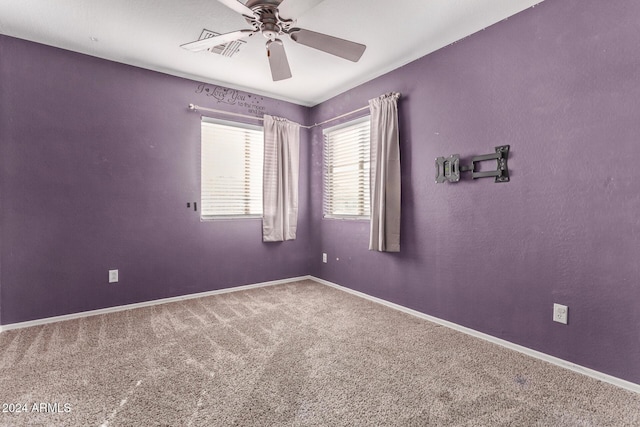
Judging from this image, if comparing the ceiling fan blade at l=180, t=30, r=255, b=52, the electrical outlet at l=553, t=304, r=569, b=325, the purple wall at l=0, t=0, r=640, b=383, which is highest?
the ceiling fan blade at l=180, t=30, r=255, b=52

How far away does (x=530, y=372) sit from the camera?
78.0 inches

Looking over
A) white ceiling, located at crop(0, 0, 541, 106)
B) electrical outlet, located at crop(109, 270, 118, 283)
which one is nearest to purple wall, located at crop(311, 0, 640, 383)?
white ceiling, located at crop(0, 0, 541, 106)

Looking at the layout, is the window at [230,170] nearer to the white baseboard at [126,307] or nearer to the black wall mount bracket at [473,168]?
the white baseboard at [126,307]

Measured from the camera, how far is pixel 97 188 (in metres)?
2.97

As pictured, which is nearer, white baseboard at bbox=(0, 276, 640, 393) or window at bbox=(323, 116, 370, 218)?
white baseboard at bbox=(0, 276, 640, 393)

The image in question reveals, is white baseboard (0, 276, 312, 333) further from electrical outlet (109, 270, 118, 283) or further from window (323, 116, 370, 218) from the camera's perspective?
window (323, 116, 370, 218)

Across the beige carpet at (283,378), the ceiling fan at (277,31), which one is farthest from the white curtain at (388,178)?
the ceiling fan at (277,31)

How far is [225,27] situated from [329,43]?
896 millimetres

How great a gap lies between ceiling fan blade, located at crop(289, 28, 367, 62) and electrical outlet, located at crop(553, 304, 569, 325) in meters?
2.08

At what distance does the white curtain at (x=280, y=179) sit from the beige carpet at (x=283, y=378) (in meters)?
1.40

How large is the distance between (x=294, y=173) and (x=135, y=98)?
6.10 ft

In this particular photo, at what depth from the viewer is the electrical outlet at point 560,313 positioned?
2.05m

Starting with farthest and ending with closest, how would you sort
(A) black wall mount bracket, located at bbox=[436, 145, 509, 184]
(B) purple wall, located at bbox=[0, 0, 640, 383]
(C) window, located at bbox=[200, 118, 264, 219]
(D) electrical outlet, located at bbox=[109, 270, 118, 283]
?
1. (C) window, located at bbox=[200, 118, 264, 219]
2. (D) electrical outlet, located at bbox=[109, 270, 118, 283]
3. (A) black wall mount bracket, located at bbox=[436, 145, 509, 184]
4. (B) purple wall, located at bbox=[0, 0, 640, 383]

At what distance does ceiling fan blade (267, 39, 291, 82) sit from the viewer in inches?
87.3
